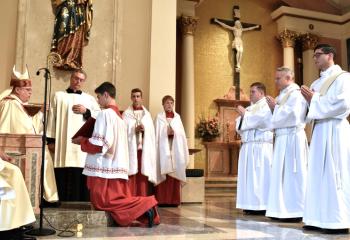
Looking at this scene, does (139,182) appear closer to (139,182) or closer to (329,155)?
(139,182)

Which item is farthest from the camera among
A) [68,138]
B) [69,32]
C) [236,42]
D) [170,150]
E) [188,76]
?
[236,42]

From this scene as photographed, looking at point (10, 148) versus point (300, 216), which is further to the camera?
point (300, 216)

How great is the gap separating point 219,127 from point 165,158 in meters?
5.64

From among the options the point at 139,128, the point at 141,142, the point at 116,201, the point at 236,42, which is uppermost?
the point at 236,42

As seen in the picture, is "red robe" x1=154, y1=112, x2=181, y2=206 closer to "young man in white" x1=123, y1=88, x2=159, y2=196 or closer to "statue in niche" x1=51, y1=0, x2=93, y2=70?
"young man in white" x1=123, y1=88, x2=159, y2=196

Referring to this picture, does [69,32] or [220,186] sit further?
[220,186]

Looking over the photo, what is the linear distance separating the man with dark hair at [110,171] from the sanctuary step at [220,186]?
6558 mm

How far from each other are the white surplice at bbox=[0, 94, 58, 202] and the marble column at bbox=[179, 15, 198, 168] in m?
7.13

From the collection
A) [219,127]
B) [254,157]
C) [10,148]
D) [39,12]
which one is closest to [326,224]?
[254,157]

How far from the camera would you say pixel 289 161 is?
5598mm

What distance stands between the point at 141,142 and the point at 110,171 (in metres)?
2.28

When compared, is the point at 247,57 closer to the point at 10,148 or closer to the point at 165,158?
the point at 165,158

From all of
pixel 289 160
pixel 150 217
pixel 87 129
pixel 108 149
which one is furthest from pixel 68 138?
pixel 289 160

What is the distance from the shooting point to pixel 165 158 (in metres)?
7.62
